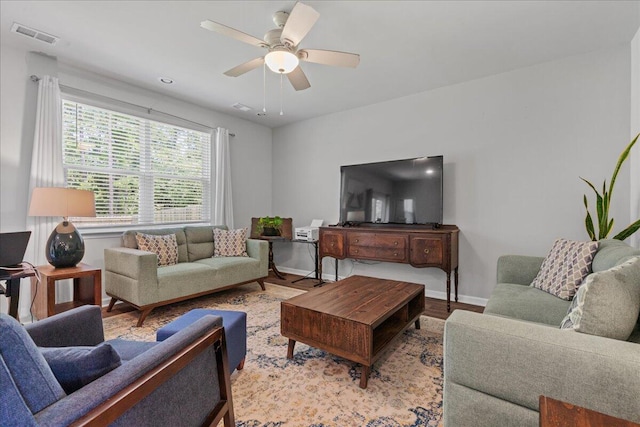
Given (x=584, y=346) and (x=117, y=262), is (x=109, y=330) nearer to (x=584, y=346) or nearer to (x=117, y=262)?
(x=117, y=262)

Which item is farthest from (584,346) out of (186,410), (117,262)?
(117,262)

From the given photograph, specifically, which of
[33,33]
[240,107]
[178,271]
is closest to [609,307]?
[178,271]

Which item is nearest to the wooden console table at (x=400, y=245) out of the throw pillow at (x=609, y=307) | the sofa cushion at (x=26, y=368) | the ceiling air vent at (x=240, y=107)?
the throw pillow at (x=609, y=307)

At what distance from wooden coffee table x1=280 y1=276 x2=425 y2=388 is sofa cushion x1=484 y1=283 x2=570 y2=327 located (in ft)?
2.02

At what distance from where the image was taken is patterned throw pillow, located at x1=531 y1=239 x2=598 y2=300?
191 centimetres

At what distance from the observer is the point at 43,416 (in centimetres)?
61

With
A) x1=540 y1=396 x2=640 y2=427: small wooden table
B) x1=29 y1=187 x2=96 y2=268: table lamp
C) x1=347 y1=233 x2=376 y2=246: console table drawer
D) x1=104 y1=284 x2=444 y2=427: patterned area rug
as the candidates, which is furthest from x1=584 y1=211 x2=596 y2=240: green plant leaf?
x1=29 y1=187 x2=96 y2=268: table lamp

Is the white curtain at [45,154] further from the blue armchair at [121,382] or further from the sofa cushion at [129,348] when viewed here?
the sofa cushion at [129,348]

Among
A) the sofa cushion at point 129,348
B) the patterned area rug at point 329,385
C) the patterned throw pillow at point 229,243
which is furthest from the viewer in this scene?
the patterned throw pillow at point 229,243

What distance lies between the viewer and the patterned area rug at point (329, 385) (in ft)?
5.03

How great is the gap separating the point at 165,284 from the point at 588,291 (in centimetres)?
311

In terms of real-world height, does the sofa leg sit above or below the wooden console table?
below

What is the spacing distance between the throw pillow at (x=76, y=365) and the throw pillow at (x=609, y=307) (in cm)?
161

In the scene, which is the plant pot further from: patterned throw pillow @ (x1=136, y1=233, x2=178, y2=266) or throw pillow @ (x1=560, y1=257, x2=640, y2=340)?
throw pillow @ (x1=560, y1=257, x2=640, y2=340)
